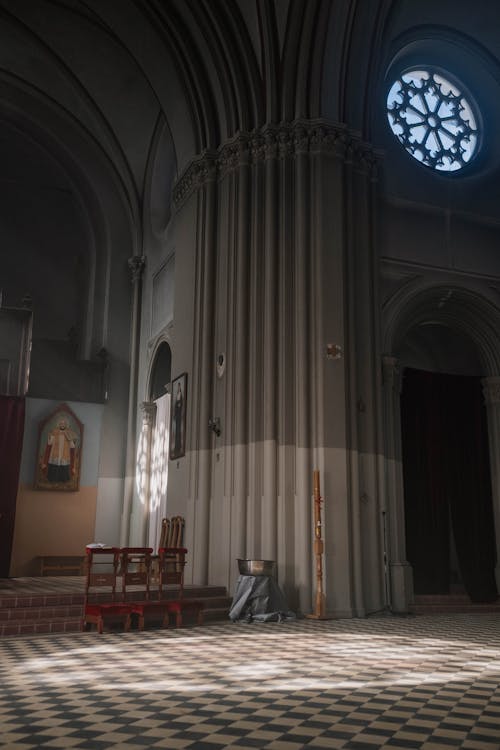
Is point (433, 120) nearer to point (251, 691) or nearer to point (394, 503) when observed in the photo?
point (394, 503)

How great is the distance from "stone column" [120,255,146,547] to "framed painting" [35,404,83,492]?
3.96 ft

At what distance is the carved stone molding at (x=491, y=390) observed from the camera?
14977 mm

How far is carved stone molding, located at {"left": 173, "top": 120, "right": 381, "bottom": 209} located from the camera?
521 inches

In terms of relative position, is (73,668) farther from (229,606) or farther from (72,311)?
(72,311)

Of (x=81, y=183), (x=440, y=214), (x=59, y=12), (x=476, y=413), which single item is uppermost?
(x=59, y=12)

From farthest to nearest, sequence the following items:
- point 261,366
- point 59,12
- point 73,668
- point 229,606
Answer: point 59,12, point 261,366, point 229,606, point 73,668

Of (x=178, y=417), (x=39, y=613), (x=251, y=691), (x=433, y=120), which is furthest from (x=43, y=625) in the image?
(x=433, y=120)

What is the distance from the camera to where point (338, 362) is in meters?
12.3

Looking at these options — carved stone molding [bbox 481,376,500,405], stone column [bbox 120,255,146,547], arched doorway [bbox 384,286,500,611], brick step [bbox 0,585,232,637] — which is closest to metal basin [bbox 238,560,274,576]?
brick step [bbox 0,585,232,637]

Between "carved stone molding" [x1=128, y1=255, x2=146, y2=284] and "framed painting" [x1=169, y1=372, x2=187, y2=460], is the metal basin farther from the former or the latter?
"carved stone molding" [x1=128, y1=255, x2=146, y2=284]

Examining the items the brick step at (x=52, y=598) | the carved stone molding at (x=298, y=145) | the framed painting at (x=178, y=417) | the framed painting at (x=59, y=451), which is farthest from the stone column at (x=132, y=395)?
the brick step at (x=52, y=598)

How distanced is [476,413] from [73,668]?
10941mm

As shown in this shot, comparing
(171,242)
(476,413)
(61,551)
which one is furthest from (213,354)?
(61,551)

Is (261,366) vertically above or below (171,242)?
below
